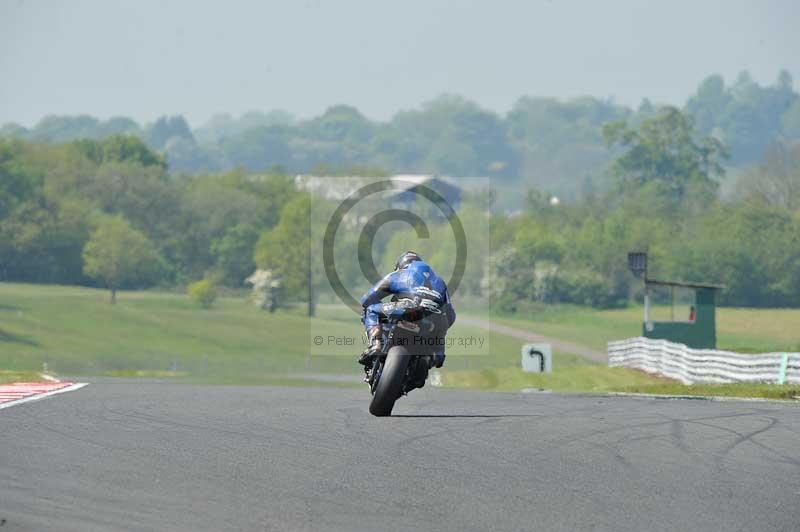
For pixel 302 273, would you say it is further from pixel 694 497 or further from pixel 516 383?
pixel 694 497

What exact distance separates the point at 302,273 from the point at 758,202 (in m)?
39.5

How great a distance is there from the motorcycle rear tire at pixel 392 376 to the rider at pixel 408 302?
0.39 meters

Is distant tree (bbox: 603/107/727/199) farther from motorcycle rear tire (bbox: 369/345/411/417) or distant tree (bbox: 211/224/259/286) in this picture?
motorcycle rear tire (bbox: 369/345/411/417)

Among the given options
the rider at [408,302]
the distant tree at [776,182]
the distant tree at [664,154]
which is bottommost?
the rider at [408,302]

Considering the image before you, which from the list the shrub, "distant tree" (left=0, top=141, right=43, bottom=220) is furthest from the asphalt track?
"distant tree" (left=0, top=141, right=43, bottom=220)

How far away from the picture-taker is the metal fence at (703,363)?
30.0 m

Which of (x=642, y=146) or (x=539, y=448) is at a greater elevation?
(x=642, y=146)

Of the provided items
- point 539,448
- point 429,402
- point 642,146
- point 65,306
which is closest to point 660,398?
point 429,402

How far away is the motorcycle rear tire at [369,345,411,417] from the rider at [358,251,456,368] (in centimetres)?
39

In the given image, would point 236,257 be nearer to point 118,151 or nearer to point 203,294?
point 203,294

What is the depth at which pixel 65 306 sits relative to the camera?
10369cm

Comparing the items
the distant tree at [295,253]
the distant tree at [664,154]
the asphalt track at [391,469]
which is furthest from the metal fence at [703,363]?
the distant tree at [664,154]

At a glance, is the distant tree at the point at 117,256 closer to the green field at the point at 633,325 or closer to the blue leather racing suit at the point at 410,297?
the green field at the point at 633,325

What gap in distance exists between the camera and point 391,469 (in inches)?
478
